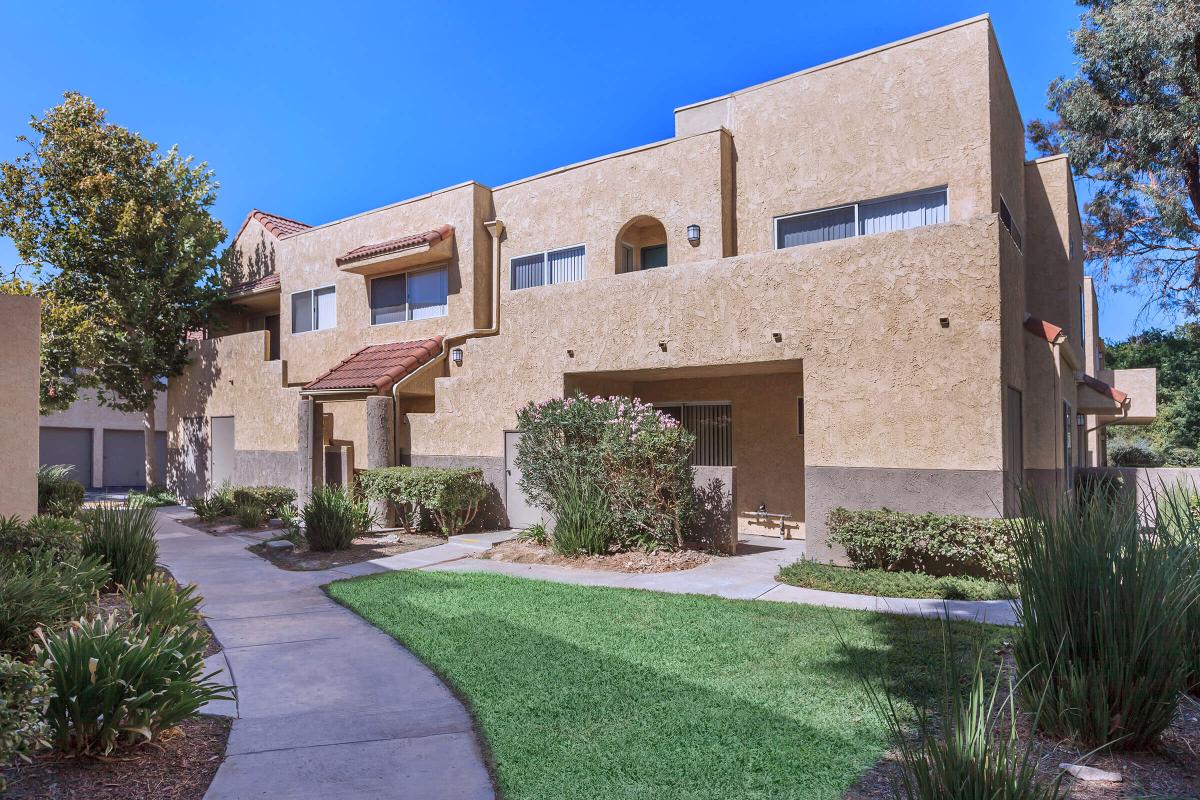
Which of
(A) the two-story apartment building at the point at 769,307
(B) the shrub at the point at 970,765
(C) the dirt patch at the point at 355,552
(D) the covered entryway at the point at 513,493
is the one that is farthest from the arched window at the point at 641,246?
(B) the shrub at the point at 970,765

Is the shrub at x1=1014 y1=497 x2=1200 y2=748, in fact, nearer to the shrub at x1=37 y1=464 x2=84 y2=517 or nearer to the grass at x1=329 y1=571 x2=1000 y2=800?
the grass at x1=329 y1=571 x2=1000 y2=800

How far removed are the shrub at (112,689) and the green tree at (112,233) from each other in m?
18.7

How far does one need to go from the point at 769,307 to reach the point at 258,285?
17.7 meters

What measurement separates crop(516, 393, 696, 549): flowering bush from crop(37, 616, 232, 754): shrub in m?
7.38

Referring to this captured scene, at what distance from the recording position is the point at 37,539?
7.11 metres

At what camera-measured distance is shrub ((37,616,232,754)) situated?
404 cm

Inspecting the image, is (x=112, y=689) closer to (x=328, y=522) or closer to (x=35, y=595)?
(x=35, y=595)

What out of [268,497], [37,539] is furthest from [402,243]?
[37,539]

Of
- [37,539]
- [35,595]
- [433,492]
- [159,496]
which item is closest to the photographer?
[35,595]

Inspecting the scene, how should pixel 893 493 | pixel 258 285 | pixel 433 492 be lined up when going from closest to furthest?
pixel 893 493, pixel 433 492, pixel 258 285

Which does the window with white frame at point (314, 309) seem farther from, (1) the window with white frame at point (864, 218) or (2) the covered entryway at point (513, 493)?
(1) the window with white frame at point (864, 218)

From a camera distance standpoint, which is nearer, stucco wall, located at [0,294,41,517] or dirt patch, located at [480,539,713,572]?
stucco wall, located at [0,294,41,517]

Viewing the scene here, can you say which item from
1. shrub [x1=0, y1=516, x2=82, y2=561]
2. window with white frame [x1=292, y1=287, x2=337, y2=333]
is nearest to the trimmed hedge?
shrub [x1=0, y1=516, x2=82, y2=561]

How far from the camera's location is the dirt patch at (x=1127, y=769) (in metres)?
3.59
